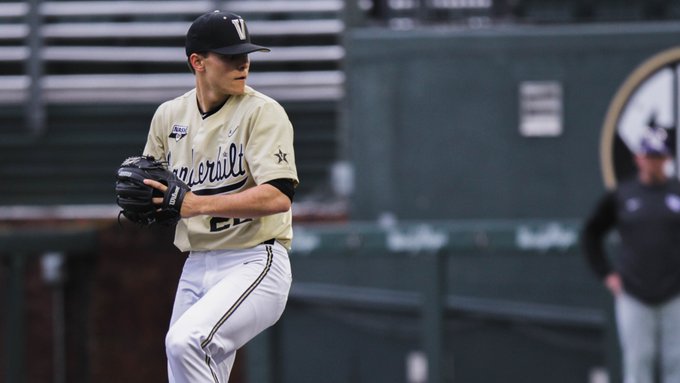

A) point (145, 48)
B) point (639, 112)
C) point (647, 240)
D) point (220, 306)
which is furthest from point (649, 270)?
point (145, 48)

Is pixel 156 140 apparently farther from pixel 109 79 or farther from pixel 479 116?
pixel 109 79

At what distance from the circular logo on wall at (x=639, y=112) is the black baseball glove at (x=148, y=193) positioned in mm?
4728

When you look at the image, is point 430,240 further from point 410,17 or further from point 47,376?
point 47,376

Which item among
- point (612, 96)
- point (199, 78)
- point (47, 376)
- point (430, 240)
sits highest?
point (199, 78)

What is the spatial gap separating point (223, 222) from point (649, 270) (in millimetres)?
3196

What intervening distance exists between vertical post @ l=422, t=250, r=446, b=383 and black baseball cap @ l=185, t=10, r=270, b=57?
12.2ft

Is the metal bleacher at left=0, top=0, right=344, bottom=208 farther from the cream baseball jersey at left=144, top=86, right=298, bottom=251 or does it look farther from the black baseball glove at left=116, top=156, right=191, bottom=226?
the black baseball glove at left=116, top=156, right=191, bottom=226

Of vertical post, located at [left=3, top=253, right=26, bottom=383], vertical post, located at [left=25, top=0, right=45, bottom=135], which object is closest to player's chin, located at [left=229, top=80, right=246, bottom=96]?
vertical post, located at [left=3, top=253, right=26, bottom=383]

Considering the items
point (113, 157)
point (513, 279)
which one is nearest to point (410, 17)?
point (513, 279)

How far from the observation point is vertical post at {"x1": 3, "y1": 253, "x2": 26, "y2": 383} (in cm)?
900

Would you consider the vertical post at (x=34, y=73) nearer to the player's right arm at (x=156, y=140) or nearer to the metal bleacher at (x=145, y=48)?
the metal bleacher at (x=145, y=48)

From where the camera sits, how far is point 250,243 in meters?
4.49

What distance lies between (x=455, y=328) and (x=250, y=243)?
3805 mm

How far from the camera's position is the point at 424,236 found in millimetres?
7996
